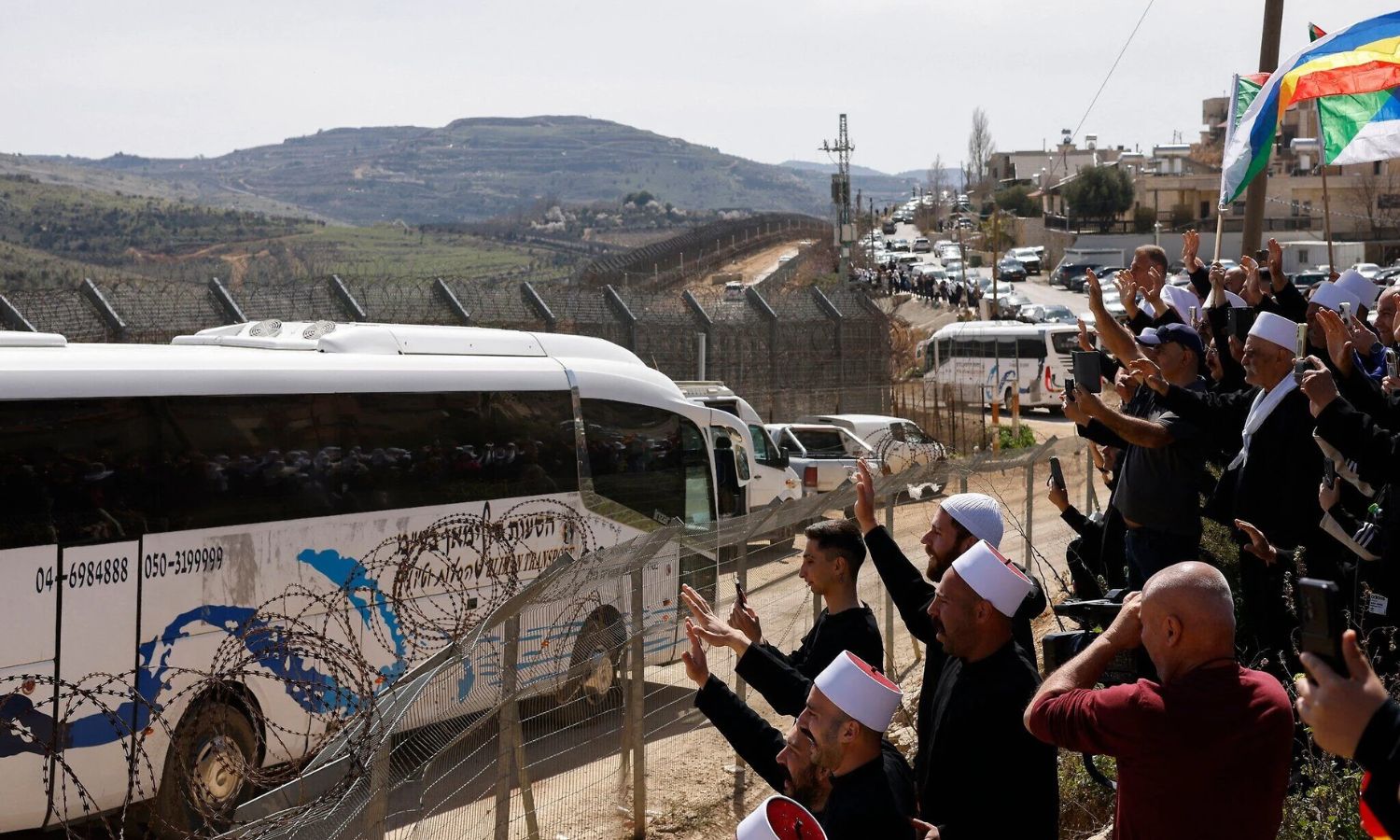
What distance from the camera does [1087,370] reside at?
670 cm

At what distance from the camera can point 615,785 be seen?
7781 millimetres

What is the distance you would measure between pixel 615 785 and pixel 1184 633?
472cm

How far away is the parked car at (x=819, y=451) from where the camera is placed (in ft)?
75.9

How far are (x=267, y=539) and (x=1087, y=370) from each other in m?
5.28

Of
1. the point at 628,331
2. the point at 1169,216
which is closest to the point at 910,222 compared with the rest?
the point at 1169,216

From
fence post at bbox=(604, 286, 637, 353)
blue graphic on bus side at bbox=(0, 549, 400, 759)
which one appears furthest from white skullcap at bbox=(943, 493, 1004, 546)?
fence post at bbox=(604, 286, 637, 353)

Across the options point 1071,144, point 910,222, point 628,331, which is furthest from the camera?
point 910,222

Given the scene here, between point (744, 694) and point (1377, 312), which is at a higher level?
point (1377, 312)

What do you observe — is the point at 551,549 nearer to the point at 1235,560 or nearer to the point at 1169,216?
the point at 1235,560

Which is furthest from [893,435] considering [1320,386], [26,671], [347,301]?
[1320,386]

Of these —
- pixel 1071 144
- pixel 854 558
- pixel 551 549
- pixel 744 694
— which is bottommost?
pixel 744 694

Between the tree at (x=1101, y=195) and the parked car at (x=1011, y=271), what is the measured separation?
52.1 feet

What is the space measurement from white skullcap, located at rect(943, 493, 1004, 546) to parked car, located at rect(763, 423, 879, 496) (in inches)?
659

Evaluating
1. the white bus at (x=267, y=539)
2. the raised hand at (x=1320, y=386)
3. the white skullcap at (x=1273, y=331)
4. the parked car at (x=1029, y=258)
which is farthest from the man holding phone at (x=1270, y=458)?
the parked car at (x=1029, y=258)
